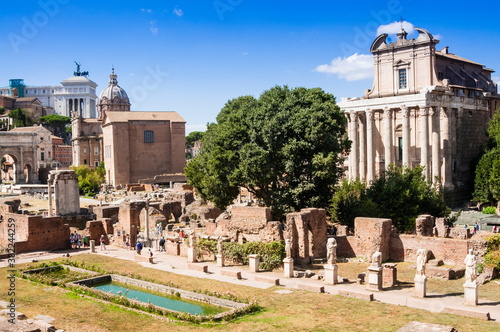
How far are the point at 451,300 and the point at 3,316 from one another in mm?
15453

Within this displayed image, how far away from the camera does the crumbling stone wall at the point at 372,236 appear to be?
26.2 m

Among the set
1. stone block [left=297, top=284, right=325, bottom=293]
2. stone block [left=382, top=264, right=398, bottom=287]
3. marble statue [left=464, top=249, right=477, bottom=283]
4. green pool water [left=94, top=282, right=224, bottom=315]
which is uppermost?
marble statue [left=464, top=249, right=477, bottom=283]

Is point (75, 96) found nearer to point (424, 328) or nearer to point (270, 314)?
point (270, 314)

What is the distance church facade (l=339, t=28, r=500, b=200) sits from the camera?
45562 mm

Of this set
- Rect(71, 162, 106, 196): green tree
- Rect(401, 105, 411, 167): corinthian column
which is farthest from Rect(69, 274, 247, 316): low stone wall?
Rect(71, 162, 106, 196): green tree

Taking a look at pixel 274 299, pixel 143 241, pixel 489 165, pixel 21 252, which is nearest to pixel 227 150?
pixel 143 241

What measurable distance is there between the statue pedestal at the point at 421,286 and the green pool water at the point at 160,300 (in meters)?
7.31

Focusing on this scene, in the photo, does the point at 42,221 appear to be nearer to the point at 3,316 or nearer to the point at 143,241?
the point at 143,241

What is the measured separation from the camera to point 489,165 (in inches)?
1743

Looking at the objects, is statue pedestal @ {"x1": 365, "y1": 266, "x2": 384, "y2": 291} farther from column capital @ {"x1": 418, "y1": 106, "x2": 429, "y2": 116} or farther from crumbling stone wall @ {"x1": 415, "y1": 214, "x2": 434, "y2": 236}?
column capital @ {"x1": 418, "y1": 106, "x2": 429, "y2": 116}

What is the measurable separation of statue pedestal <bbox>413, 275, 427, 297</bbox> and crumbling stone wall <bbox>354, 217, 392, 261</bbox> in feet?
21.8

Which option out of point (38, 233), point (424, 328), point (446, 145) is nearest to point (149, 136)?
point (446, 145)

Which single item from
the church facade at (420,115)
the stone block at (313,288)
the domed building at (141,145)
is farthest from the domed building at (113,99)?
the stone block at (313,288)

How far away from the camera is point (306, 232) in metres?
26.1
